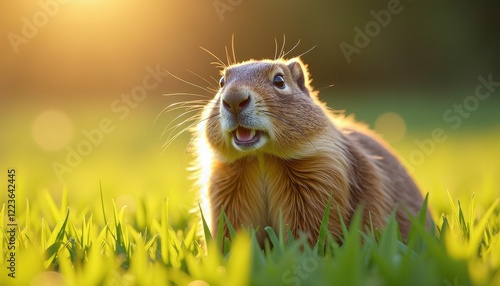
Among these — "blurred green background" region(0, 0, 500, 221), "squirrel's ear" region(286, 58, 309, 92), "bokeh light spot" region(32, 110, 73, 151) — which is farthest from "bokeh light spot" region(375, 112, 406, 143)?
"squirrel's ear" region(286, 58, 309, 92)

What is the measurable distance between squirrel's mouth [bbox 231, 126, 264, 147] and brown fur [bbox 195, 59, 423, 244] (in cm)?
3

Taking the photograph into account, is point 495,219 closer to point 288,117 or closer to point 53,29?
point 288,117

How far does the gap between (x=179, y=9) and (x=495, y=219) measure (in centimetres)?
1449

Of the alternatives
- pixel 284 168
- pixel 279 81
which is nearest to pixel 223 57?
pixel 279 81

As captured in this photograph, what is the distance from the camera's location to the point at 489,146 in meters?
9.38

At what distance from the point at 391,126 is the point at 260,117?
10528 mm

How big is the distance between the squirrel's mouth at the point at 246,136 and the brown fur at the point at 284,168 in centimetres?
3

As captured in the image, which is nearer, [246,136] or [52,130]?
[246,136]

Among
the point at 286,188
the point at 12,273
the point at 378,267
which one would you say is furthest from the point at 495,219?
the point at 12,273

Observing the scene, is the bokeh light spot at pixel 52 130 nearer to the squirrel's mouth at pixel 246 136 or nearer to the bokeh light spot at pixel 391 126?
the bokeh light spot at pixel 391 126

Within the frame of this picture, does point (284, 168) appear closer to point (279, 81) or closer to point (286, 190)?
point (286, 190)

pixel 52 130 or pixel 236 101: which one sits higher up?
pixel 52 130

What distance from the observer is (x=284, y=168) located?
3.45m

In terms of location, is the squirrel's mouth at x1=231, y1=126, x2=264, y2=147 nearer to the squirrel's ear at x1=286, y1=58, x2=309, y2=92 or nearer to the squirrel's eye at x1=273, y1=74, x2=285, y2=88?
the squirrel's eye at x1=273, y1=74, x2=285, y2=88
